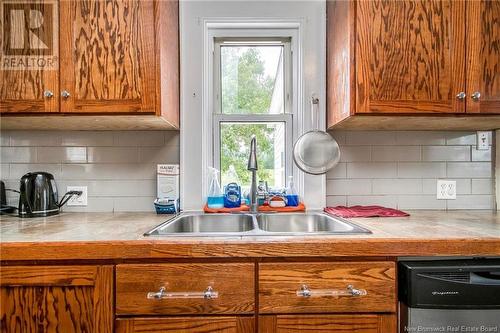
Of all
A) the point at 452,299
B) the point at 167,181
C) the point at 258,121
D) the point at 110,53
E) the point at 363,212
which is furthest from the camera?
the point at 258,121

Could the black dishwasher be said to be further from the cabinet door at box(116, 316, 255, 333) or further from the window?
the window

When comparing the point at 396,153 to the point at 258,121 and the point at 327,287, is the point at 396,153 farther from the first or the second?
the point at 327,287

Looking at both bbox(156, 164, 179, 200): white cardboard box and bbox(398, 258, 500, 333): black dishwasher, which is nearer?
bbox(398, 258, 500, 333): black dishwasher

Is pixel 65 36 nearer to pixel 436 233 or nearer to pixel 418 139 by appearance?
pixel 436 233

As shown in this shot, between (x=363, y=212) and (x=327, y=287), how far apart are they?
607mm

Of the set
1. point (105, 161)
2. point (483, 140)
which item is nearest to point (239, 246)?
point (105, 161)

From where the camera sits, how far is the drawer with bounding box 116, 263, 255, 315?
2.94ft

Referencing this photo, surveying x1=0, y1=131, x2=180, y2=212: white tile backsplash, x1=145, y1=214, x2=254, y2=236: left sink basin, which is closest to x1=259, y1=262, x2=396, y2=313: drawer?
x1=145, y1=214, x2=254, y2=236: left sink basin

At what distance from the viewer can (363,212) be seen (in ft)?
4.60

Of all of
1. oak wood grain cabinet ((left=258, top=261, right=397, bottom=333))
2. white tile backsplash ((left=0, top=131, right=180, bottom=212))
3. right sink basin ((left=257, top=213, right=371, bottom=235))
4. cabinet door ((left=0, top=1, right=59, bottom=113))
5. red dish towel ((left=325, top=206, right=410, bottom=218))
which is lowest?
oak wood grain cabinet ((left=258, top=261, right=397, bottom=333))

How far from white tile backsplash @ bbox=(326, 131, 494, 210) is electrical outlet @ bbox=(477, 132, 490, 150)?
24 mm

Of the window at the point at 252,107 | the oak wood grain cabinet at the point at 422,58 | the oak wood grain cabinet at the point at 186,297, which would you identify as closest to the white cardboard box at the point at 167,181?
the window at the point at 252,107

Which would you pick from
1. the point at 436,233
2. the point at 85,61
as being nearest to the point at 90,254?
the point at 85,61

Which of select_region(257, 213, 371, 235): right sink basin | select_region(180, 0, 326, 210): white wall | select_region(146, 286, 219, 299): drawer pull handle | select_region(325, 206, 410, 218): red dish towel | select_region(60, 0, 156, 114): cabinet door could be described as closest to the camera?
select_region(146, 286, 219, 299): drawer pull handle
